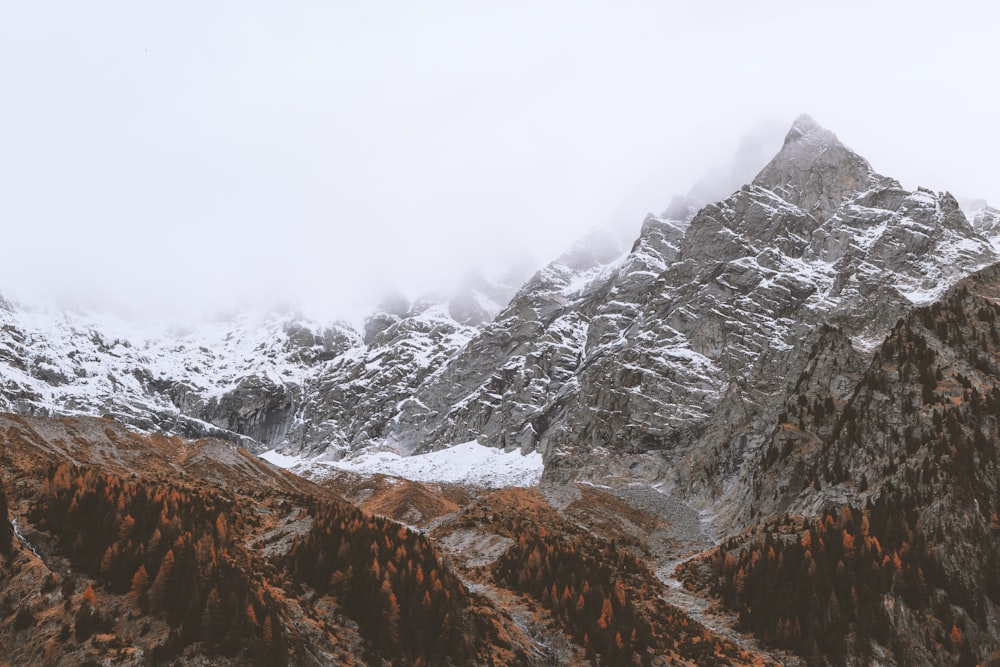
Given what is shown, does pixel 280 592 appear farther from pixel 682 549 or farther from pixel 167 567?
pixel 682 549

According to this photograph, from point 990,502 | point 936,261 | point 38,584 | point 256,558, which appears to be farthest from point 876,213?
point 38,584

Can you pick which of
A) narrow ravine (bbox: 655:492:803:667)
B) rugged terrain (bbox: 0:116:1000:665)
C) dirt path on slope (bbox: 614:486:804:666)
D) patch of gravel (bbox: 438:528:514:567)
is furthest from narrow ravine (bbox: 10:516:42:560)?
dirt path on slope (bbox: 614:486:804:666)

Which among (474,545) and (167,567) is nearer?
(167,567)

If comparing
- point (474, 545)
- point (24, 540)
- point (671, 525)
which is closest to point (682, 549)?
point (671, 525)

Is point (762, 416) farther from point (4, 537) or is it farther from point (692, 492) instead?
point (4, 537)

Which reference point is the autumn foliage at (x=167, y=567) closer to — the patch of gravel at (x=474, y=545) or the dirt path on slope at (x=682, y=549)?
the patch of gravel at (x=474, y=545)

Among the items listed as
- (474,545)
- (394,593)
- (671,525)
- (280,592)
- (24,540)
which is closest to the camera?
(24,540)

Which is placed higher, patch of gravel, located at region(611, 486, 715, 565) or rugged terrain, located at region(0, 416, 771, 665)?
rugged terrain, located at region(0, 416, 771, 665)

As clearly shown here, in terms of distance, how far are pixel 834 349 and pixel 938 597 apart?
218ft

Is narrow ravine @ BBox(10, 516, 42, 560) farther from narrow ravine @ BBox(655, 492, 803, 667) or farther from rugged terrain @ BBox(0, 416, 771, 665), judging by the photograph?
narrow ravine @ BBox(655, 492, 803, 667)

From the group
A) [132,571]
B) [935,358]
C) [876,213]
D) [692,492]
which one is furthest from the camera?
[876,213]

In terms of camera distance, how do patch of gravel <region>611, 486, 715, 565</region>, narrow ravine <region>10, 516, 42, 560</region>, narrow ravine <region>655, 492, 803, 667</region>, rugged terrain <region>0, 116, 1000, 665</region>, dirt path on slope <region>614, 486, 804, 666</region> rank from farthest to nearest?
patch of gravel <region>611, 486, 715, 565</region> < dirt path on slope <region>614, 486, 804, 666</region> < narrow ravine <region>655, 492, 803, 667</region> < rugged terrain <region>0, 116, 1000, 665</region> < narrow ravine <region>10, 516, 42, 560</region>

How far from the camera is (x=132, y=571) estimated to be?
1097 inches

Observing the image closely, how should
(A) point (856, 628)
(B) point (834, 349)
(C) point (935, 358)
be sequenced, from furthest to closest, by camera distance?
1. (B) point (834, 349)
2. (C) point (935, 358)
3. (A) point (856, 628)
